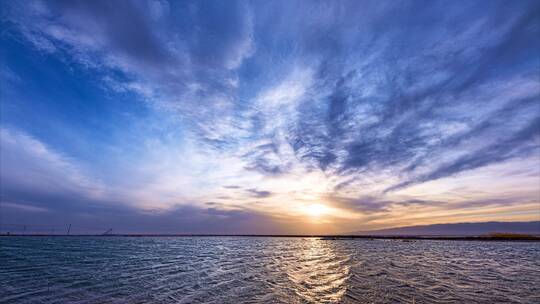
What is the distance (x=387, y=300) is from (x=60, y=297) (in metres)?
24.2

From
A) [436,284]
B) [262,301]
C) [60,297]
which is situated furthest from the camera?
[436,284]

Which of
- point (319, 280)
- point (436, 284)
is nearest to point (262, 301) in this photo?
point (319, 280)

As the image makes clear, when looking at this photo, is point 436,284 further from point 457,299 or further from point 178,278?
point 178,278

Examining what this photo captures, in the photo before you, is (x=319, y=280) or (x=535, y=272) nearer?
(x=319, y=280)

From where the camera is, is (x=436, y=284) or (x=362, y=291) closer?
(x=362, y=291)

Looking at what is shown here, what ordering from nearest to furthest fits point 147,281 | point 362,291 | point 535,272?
point 362,291 < point 147,281 < point 535,272

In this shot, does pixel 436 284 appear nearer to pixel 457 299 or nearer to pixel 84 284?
pixel 457 299

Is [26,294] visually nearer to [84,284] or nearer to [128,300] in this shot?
[84,284]

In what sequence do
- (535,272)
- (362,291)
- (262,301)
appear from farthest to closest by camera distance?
1. (535,272)
2. (362,291)
3. (262,301)

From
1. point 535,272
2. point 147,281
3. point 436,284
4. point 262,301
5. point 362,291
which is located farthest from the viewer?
point 535,272

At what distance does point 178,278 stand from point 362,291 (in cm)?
1851

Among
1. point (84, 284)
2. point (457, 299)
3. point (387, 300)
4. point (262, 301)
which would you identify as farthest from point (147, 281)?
point (457, 299)

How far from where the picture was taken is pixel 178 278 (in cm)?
2906

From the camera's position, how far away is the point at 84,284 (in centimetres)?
2575
